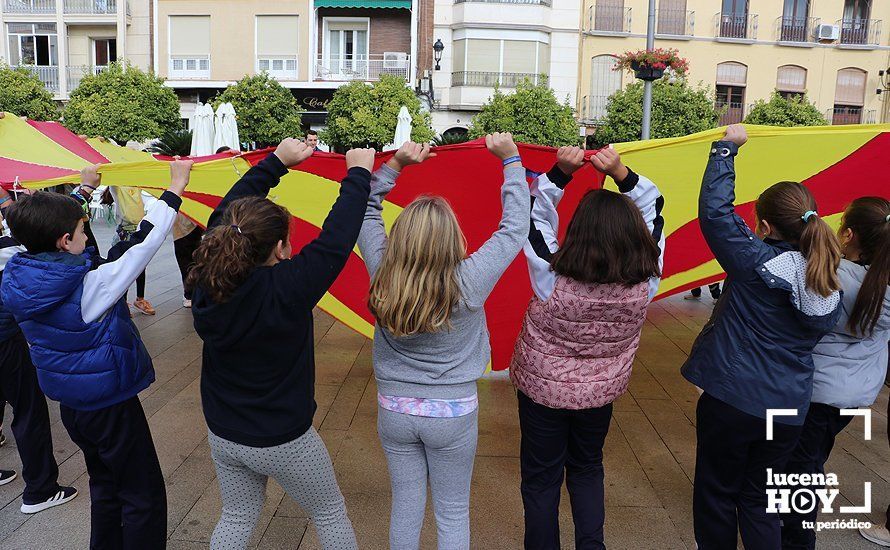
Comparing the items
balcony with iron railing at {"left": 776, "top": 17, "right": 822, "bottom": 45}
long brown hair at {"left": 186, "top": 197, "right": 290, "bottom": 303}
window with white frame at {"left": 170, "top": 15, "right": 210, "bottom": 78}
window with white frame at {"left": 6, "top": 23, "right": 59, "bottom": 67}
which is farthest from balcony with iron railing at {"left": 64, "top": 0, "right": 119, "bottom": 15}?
long brown hair at {"left": 186, "top": 197, "right": 290, "bottom": 303}

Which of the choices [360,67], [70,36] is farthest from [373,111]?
A: [70,36]

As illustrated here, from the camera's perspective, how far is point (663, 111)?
64.3ft

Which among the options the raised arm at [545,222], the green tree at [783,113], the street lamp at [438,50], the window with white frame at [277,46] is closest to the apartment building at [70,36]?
the window with white frame at [277,46]

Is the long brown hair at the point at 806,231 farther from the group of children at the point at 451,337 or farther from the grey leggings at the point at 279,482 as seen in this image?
the grey leggings at the point at 279,482

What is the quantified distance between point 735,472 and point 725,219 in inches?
36.1

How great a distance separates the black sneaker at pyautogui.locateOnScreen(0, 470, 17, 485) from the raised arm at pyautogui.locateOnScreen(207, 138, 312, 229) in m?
2.03

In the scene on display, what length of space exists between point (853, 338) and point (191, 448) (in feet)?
10.6

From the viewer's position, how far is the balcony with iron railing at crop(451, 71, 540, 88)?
70.8 ft

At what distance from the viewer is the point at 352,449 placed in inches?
142

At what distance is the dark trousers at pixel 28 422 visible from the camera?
116 inches

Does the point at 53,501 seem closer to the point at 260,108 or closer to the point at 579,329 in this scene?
the point at 579,329

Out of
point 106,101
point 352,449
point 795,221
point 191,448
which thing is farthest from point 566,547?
point 106,101

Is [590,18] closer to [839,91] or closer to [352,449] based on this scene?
[839,91]

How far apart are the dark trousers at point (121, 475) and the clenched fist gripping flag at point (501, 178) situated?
1.28 m
